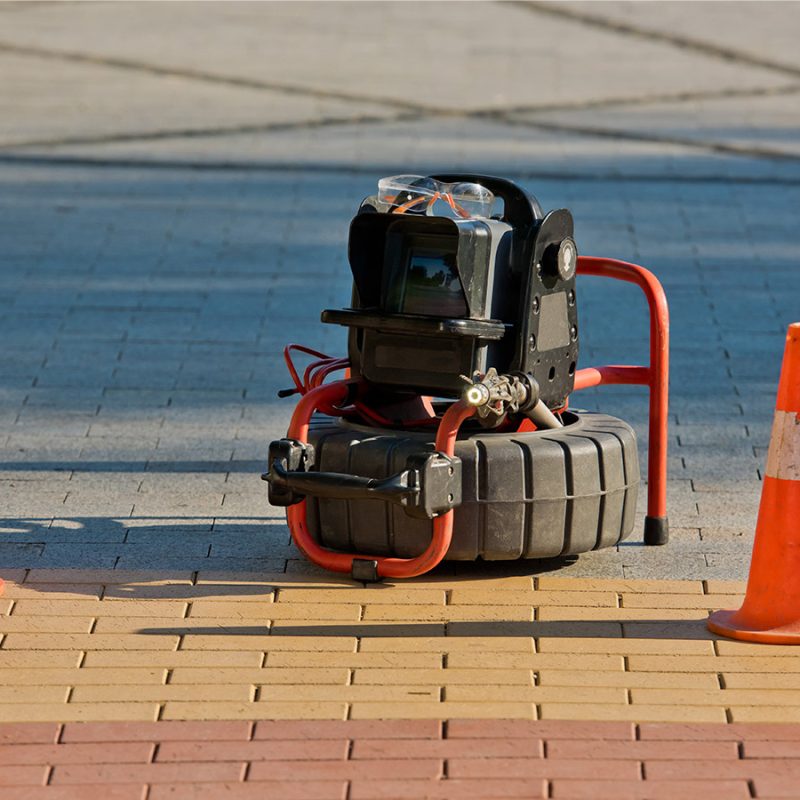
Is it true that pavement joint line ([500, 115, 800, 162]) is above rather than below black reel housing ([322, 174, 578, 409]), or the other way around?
below

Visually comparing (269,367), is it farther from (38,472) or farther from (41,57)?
(41,57)

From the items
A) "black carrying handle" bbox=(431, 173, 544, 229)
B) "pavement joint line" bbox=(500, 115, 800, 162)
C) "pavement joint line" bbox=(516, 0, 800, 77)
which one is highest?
"black carrying handle" bbox=(431, 173, 544, 229)

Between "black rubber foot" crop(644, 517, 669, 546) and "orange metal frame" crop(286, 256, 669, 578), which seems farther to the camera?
"black rubber foot" crop(644, 517, 669, 546)

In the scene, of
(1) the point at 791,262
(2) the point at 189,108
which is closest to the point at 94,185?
(2) the point at 189,108

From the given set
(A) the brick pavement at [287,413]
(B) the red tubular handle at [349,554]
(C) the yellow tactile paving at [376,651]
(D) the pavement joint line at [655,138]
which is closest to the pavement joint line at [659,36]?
(A) the brick pavement at [287,413]

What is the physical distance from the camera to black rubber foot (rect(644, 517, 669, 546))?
5113mm

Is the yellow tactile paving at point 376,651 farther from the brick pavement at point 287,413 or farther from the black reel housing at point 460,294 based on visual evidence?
the black reel housing at point 460,294

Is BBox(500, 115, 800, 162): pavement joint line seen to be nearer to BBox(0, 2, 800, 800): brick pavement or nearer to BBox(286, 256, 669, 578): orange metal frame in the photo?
BBox(0, 2, 800, 800): brick pavement

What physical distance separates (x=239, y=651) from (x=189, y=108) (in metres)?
9.23

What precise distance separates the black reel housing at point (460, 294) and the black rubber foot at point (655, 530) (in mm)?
592

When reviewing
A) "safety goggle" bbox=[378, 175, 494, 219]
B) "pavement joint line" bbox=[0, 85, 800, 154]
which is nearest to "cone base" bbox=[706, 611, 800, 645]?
"safety goggle" bbox=[378, 175, 494, 219]

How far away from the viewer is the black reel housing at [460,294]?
4621mm

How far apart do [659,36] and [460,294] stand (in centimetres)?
1230

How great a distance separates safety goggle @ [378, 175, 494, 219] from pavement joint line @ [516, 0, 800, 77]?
34.9ft
